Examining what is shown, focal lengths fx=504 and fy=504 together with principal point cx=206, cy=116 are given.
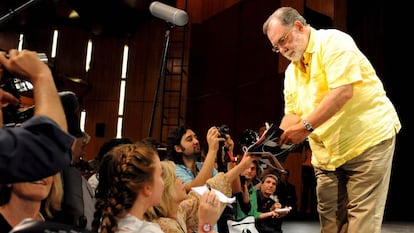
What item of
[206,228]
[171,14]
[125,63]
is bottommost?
[206,228]

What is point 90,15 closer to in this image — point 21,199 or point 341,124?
point 341,124

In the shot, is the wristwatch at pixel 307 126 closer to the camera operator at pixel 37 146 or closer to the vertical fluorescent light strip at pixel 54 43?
the camera operator at pixel 37 146

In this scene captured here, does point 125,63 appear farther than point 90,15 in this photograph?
Yes

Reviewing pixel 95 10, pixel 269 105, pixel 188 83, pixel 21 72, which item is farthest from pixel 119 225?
pixel 188 83

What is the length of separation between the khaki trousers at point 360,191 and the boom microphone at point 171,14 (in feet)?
4.80

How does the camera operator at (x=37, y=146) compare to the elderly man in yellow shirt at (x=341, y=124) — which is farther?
the elderly man in yellow shirt at (x=341, y=124)

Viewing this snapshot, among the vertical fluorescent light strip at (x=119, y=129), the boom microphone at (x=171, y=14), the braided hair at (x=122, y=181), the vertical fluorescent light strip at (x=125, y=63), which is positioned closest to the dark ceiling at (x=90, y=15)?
the vertical fluorescent light strip at (x=125, y=63)

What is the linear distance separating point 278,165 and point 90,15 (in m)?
6.08

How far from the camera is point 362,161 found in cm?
194

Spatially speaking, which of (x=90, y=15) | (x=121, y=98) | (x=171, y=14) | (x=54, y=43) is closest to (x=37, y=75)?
(x=171, y=14)

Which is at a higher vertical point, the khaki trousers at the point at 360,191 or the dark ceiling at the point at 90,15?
the dark ceiling at the point at 90,15

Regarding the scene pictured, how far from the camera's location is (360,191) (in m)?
1.92

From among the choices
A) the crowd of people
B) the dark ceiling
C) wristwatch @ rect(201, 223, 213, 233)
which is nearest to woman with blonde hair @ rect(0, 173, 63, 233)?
the crowd of people

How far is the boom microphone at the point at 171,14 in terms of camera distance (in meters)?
3.08
